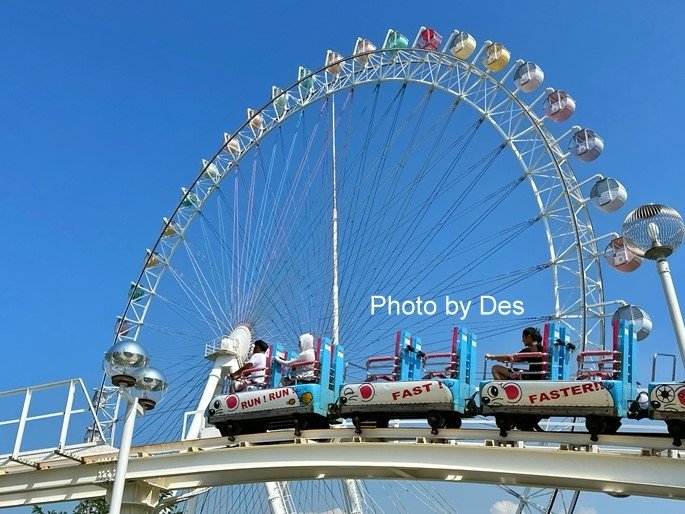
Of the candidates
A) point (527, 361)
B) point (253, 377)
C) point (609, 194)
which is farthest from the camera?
point (609, 194)

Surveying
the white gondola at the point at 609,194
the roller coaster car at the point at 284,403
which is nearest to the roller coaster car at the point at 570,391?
the roller coaster car at the point at 284,403

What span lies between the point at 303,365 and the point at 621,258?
1045 cm

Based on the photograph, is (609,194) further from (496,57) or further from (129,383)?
(129,383)

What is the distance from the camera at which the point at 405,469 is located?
540 inches

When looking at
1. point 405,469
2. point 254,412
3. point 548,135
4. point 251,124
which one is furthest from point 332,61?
point 405,469

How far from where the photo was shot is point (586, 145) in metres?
25.2

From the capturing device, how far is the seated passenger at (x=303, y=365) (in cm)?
1570

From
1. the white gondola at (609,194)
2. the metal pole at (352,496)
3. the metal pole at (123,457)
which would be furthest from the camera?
the white gondola at (609,194)

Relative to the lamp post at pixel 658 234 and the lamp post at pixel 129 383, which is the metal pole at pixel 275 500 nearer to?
the lamp post at pixel 129 383

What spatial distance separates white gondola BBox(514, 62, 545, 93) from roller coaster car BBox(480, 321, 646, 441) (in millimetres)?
13383

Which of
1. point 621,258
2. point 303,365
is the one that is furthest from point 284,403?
point 621,258

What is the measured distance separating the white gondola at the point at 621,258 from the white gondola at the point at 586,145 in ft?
11.1

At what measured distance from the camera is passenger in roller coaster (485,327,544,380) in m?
13.7

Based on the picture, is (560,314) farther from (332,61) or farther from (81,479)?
(81,479)
